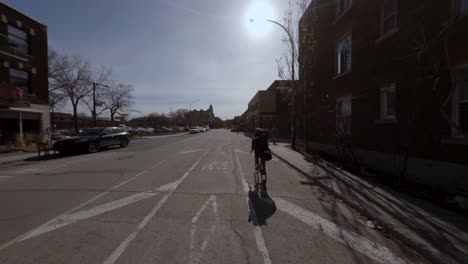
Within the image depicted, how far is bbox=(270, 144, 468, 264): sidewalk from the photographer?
3.71 m

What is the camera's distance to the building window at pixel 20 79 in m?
20.7

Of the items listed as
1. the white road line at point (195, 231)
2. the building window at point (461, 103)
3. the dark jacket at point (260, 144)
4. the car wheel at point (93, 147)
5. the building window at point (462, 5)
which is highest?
the building window at point (462, 5)

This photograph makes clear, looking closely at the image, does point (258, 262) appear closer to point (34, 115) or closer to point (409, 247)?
point (409, 247)

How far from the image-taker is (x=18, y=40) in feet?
70.7

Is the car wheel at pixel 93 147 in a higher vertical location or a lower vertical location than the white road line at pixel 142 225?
higher

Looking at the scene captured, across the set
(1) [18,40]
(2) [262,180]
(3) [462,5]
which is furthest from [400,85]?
(1) [18,40]

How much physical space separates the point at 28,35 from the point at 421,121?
29101 mm

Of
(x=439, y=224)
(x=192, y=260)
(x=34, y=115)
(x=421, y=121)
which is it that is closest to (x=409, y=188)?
(x=421, y=121)

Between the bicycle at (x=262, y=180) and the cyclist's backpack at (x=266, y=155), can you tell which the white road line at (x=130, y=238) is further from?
the cyclist's backpack at (x=266, y=155)

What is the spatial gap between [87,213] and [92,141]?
14.5m

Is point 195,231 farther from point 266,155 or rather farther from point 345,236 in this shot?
point 266,155

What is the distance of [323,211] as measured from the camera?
5.44 metres

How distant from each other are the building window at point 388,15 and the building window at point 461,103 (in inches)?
141

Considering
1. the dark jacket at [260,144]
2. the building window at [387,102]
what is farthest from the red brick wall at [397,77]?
the dark jacket at [260,144]
